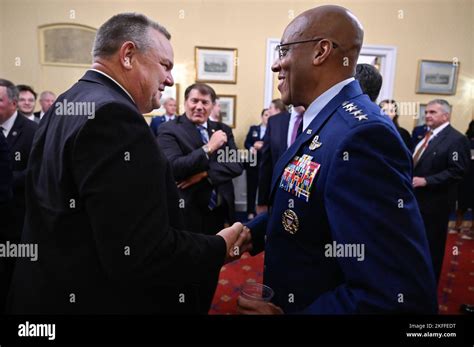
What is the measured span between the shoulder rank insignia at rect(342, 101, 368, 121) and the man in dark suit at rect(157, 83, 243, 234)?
133cm

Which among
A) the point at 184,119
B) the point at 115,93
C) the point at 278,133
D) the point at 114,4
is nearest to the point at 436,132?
the point at 278,133

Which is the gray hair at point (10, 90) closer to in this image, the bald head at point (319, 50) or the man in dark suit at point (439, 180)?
the bald head at point (319, 50)

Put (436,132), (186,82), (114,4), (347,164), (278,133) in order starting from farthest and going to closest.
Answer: (186,82) < (114,4) < (436,132) < (278,133) < (347,164)

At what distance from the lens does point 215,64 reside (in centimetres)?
516

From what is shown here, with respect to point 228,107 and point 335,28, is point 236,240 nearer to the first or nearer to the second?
point 335,28

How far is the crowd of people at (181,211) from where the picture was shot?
738 millimetres

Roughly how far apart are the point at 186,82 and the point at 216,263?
4.59 metres

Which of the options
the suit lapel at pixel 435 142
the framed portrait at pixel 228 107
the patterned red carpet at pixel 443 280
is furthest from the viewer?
the framed portrait at pixel 228 107

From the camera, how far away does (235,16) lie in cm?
502

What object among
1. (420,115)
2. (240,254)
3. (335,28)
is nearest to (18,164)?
(240,254)

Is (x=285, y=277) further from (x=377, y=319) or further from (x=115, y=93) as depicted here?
(x=115, y=93)

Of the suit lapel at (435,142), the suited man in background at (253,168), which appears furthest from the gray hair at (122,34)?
the suited man in background at (253,168)

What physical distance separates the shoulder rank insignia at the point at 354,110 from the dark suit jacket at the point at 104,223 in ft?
1.62

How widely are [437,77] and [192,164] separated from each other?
4770mm
